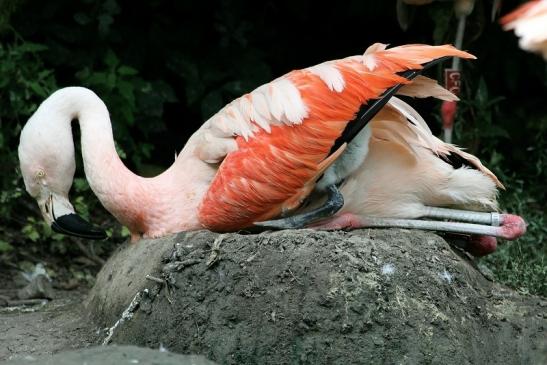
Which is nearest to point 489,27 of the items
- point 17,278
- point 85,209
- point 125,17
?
point 125,17

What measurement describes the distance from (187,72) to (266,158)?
9.03ft

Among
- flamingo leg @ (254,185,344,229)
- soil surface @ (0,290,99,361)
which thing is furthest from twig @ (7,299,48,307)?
flamingo leg @ (254,185,344,229)

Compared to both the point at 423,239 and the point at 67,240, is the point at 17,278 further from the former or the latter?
the point at 423,239

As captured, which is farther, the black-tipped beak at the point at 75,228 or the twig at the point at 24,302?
the twig at the point at 24,302

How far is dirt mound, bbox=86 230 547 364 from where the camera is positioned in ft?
13.5

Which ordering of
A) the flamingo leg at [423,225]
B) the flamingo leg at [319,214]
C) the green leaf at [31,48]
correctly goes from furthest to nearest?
the green leaf at [31,48], the flamingo leg at [423,225], the flamingo leg at [319,214]

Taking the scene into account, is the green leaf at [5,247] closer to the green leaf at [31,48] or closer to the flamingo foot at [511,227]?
the green leaf at [31,48]

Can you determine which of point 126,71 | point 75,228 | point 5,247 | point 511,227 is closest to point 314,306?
point 511,227

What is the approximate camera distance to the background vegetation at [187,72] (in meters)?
6.83

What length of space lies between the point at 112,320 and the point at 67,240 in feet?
8.24

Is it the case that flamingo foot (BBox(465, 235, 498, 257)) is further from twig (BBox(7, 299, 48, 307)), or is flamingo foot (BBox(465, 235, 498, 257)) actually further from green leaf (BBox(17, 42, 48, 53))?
green leaf (BBox(17, 42, 48, 53))

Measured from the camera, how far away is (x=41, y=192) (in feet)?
16.8

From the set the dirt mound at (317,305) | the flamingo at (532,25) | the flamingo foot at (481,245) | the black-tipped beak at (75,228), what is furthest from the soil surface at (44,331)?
the flamingo at (532,25)

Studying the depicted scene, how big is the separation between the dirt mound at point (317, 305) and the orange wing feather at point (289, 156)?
0.84 feet
